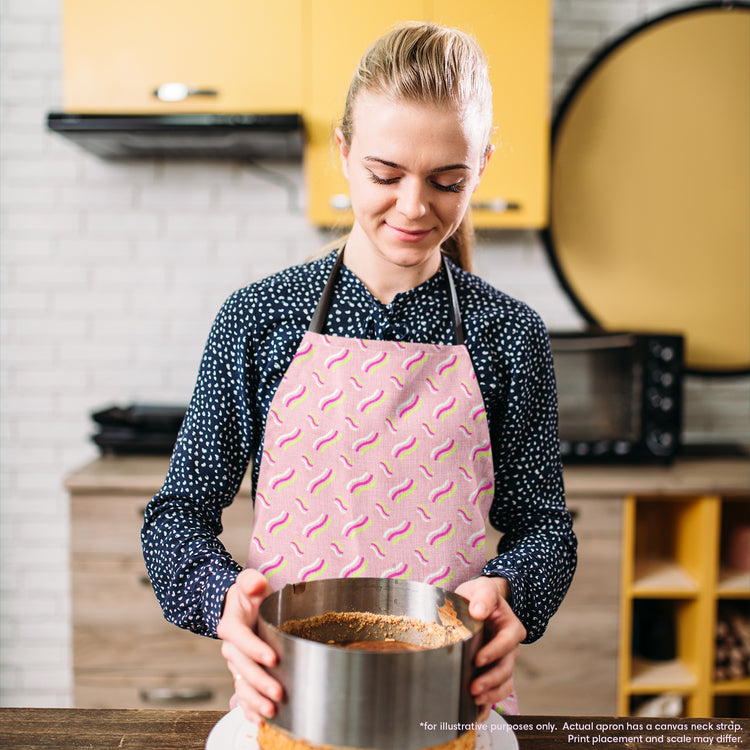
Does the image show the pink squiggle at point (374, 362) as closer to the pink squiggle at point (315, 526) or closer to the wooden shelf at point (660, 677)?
the pink squiggle at point (315, 526)

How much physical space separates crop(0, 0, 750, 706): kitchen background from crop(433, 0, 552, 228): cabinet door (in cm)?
28

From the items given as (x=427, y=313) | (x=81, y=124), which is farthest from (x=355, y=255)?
(x=81, y=124)

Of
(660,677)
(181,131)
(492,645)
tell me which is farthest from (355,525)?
(660,677)

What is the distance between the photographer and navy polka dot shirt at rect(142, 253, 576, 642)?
103 cm

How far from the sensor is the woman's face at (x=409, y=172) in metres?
0.93

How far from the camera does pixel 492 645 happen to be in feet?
2.27

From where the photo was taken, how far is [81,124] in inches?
76.8

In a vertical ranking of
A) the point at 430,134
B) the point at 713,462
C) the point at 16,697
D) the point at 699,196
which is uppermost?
the point at 699,196

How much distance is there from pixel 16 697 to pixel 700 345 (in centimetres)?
262

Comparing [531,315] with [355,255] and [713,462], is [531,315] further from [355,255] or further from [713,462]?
[713,462]

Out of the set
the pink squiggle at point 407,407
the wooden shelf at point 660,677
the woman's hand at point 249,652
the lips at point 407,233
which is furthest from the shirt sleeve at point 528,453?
the wooden shelf at point 660,677

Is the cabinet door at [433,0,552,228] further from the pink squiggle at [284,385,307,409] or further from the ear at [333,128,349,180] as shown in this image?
the pink squiggle at [284,385,307,409]

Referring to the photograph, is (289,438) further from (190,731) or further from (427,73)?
(427,73)

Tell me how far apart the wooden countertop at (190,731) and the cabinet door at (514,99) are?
5.29ft
